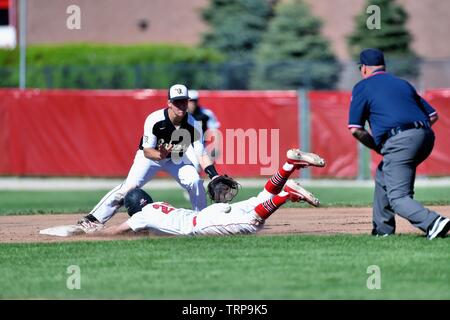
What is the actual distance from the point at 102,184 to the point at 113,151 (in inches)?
46.4

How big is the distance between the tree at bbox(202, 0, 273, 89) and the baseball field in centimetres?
3213

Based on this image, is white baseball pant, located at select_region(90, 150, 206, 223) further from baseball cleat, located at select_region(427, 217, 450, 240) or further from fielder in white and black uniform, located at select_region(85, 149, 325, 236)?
baseball cleat, located at select_region(427, 217, 450, 240)

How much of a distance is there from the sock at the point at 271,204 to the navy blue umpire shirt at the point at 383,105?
92cm

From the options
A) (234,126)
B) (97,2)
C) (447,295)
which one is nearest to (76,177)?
(234,126)

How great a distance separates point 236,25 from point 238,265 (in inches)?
1421

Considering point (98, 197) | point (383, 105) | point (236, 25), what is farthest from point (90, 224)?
point (236, 25)

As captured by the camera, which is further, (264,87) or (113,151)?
(264,87)

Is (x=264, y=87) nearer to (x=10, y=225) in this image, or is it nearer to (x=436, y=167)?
(x=436, y=167)

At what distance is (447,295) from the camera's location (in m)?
7.52

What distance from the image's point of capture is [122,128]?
2388 centimetres

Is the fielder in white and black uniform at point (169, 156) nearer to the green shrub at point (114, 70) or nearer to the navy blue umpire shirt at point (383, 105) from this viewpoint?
the navy blue umpire shirt at point (383, 105)

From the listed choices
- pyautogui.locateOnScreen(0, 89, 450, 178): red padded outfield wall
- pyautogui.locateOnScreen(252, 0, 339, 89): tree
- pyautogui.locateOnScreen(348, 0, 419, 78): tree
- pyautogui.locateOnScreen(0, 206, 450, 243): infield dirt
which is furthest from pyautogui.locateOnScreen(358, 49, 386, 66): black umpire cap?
pyautogui.locateOnScreen(348, 0, 419, 78): tree

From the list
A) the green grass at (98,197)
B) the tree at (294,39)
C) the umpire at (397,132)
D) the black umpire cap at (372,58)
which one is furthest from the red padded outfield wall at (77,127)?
the tree at (294,39)

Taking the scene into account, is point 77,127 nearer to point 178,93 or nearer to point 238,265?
point 178,93
